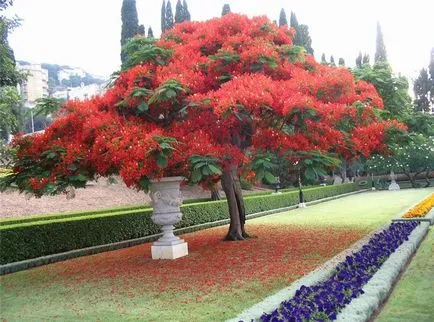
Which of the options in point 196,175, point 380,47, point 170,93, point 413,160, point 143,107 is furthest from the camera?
point 380,47

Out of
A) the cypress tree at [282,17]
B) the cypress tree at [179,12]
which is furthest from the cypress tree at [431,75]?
the cypress tree at [179,12]

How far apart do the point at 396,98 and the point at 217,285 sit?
9.85 meters

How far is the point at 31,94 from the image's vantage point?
446 ft

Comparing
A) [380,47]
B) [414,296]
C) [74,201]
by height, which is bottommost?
[414,296]

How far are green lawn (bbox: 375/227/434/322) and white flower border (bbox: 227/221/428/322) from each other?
5.5 inches

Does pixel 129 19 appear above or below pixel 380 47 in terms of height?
below

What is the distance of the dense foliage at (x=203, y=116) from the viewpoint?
1036cm

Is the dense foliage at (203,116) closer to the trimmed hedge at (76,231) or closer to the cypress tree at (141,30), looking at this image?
the trimmed hedge at (76,231)

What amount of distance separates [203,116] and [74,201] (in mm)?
18620

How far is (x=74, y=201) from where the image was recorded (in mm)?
28203

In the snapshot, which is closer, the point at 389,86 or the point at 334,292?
the point at 334,292

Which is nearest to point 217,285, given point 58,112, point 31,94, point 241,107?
point 241,107

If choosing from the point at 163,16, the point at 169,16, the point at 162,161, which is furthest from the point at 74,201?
the point at 163,16

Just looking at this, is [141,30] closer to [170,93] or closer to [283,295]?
[170,93]
